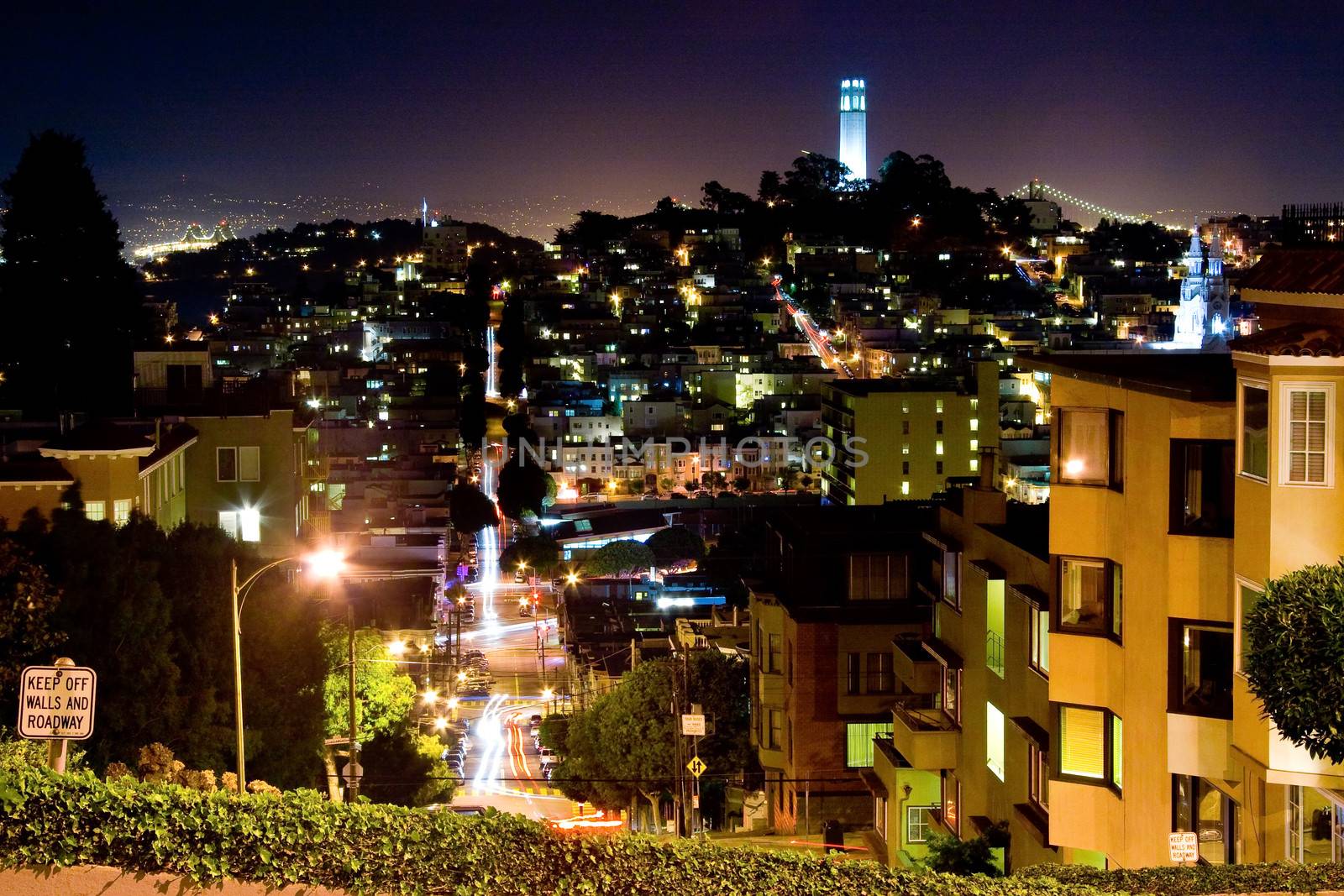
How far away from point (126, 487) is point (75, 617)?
2.82 meters

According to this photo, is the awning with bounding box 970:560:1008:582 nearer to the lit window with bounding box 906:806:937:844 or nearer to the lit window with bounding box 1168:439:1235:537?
the lit window with bounding box 906:806:937:844

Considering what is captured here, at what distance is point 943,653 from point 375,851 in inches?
258

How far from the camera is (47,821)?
5.92 metres

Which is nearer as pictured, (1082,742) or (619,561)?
(1082,742)

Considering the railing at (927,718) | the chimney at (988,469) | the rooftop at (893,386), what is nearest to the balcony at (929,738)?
the railing at (927,718)

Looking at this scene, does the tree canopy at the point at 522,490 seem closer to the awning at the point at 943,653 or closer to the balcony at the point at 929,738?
the awning at the point at 943,653

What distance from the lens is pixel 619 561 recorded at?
4666cm

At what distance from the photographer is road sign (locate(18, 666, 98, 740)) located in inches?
258

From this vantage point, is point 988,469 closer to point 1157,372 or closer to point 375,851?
point 1157,372

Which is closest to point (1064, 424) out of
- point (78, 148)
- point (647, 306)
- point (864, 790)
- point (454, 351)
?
point (864, 790)

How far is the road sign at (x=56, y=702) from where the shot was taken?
6.54m

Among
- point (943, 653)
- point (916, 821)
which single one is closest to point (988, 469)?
point (943, 653)

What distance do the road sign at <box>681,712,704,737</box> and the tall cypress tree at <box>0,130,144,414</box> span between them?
991 cm

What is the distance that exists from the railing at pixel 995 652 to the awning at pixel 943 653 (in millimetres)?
709
